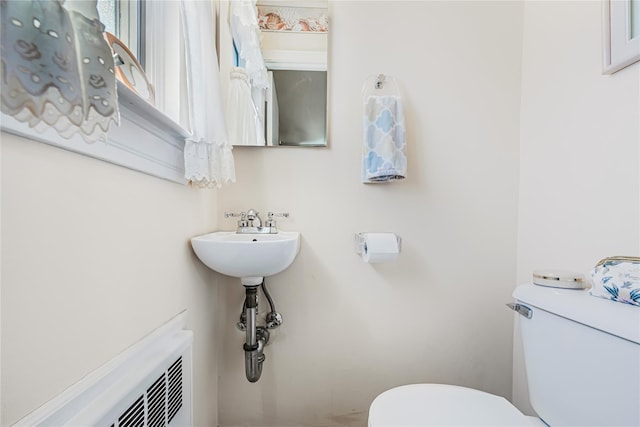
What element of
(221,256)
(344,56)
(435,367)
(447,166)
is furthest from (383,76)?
(435,367)

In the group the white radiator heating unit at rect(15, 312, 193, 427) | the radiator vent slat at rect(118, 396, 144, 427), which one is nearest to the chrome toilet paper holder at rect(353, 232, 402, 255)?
the white radiator heating unit at rect(15, 312, 193, 427)

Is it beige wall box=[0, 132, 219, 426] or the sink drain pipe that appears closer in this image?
beige wall box=[0, 132, 219, 426]

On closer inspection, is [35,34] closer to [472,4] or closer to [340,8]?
[340,8]

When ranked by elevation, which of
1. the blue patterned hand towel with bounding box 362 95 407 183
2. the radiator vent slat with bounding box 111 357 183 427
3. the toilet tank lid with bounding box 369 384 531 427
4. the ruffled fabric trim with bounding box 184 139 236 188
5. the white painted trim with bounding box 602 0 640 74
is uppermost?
the white painted trim with bounding box 602 0 640 74

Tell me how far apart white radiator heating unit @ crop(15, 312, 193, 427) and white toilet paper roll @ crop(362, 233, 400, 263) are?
→ 66 centimetres

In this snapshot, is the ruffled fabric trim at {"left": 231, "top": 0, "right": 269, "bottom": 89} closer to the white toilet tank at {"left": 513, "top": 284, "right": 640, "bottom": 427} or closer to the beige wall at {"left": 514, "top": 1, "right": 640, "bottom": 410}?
the beige wall at {"left": 514, "top": 1, "right": 640, "bottom": 410}

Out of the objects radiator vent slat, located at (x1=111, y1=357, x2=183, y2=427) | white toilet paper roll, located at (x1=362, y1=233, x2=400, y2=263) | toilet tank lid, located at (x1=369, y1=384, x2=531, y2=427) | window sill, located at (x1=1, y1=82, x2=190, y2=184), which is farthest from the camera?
white toilet paper roll, located at (x1=362, y1=233, x2=400, y2=263)

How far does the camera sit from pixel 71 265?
1.57ft

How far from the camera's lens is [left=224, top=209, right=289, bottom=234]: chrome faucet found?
1.15 metres

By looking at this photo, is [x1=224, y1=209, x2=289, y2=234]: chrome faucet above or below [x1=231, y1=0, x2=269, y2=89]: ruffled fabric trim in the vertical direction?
below

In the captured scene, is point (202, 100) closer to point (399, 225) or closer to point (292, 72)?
point (292, 72)

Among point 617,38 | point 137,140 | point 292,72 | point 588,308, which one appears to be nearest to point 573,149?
point 617,38

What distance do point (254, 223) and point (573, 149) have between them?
120cm

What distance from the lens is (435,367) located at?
125 cm
